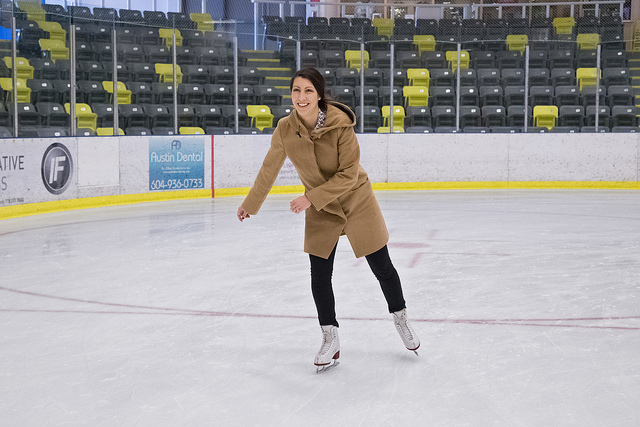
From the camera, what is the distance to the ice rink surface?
9.96 ft

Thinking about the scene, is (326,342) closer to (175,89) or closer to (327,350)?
→ (327,350)

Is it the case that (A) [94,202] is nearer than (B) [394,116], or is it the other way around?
(A) [94,202]

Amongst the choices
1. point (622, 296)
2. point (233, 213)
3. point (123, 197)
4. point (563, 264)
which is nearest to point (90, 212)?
point (123, 197)

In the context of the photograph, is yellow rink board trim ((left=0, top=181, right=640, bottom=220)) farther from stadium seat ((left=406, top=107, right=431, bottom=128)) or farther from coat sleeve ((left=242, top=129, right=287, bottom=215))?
coat sleeve ((left=242, top=129, right=287, bottom=215))

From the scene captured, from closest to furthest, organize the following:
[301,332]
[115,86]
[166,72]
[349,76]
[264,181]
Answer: [264,181] → [301,332] → [115,86] → [166,72] → [349,76]

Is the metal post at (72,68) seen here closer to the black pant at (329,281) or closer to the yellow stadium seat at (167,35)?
the yellow stadium seat at (167,35)

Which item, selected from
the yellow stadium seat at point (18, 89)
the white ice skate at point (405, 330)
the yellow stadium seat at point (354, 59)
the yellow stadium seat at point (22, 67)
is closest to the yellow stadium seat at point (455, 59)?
the yellow stadium seat at point (354, 59)

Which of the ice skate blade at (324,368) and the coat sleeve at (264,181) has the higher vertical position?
the coat sleeve at (264,181)

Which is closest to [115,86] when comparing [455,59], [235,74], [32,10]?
[32,10]

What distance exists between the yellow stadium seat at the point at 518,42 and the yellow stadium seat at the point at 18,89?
8666 mm

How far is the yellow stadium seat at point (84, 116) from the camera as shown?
35.5 ft

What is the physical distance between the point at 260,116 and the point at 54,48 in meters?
3.60

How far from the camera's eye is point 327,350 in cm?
349

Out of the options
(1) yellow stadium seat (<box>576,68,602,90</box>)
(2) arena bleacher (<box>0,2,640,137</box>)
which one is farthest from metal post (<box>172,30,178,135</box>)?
(1) yellow stadium seat (<box>576,68,602,90</box>)
